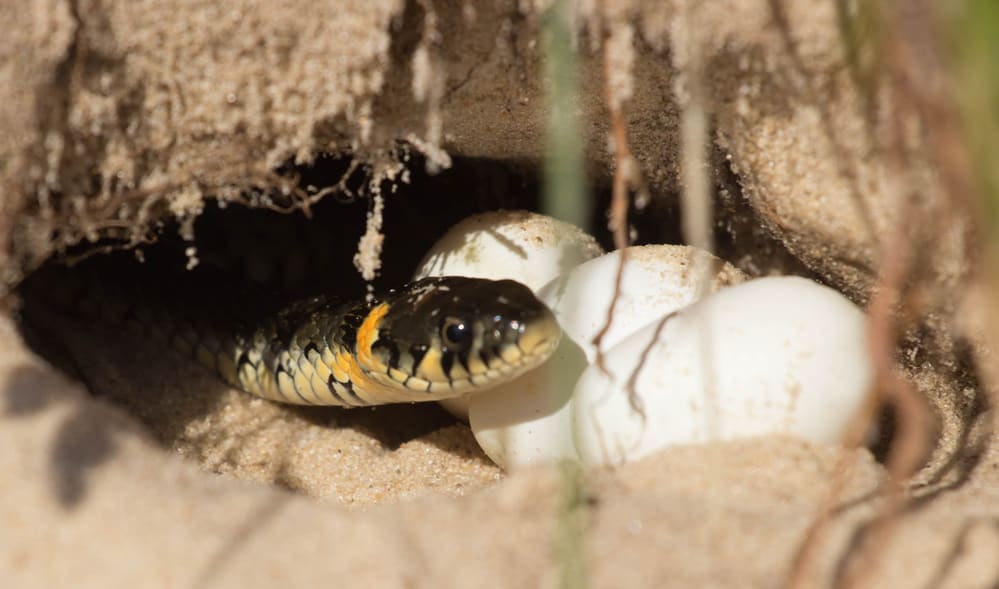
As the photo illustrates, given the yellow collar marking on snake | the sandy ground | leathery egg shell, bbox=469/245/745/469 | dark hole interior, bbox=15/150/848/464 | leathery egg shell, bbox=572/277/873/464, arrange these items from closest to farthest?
the sandy ground
leathery egg shell, bbox=572/277/873/464
leathery egg shell, bbox=469/245/745/469
the yellow collar marking on snake
dark hole interior, bbox=15/150/848/464

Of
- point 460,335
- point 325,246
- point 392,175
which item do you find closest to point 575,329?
point 460,335

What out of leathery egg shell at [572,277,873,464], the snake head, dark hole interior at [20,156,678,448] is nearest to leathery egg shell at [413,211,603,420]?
the snake head

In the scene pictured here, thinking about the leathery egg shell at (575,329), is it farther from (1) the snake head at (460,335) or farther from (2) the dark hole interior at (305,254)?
(2) the dark hole interior at (305,254)

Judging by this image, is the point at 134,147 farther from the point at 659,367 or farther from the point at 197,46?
the point at 659,367

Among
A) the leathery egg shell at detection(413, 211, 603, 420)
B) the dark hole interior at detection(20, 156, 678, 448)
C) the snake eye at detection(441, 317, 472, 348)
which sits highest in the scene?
the leathery egg shell at detection(413, 211, 603, 420)

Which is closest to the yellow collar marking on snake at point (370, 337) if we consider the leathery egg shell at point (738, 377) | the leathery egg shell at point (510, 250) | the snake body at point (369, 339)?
the snake body at point (369, 339)

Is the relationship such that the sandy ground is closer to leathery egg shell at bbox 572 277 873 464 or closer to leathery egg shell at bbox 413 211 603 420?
leathery egg shell at bbox 572 277 873 464

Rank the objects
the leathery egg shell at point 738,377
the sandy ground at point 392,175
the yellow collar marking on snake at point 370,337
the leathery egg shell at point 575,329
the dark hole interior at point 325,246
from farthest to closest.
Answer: the dark hole interior at point 325,246 → the yellow collar marking on snake at point 370,337 → the leathery egg shell at point 575,329 → the leathery egg shell at point 738,377 → the sandy ground at point 392,175
